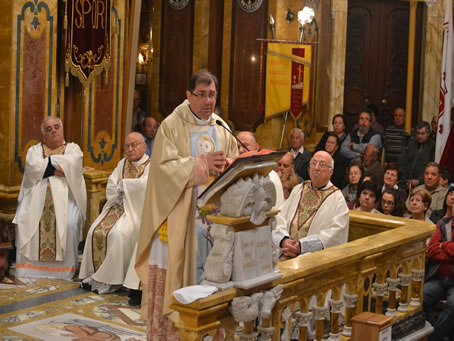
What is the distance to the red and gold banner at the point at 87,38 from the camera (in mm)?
8812

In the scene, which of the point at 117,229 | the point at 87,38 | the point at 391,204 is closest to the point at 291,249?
the point at 391,204

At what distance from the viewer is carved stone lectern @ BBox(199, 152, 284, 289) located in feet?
12.4

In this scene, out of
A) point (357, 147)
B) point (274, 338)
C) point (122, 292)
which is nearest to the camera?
point (274, 338)

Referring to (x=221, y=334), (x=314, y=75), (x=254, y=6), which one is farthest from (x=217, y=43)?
(x=221, y=334)

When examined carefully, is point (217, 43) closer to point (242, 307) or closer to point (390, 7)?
point (390, 7)

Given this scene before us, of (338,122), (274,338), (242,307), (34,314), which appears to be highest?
(338,122)

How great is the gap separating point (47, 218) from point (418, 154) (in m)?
4.40

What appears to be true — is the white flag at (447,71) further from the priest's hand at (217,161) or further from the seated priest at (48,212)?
the priest's hand at (217,161)

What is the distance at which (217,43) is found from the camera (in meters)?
11.9

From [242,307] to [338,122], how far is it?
23.3 feet

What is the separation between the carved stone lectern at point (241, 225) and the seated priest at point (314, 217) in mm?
1783

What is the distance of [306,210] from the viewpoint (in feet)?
20.1

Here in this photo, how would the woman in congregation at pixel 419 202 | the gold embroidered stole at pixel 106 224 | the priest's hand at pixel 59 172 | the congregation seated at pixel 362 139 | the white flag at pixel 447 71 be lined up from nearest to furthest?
the woman in congregation at pixel 419 202 → the gold embroidered stole at pixel 106 224 → the priest's hand at pixel 59 172 → the white flag at pixel 447 71 → the congregation seated at pixel 362 139

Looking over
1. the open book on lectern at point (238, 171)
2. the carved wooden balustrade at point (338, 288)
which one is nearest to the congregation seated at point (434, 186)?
the carved wooden balustrade at point (338, 288)
